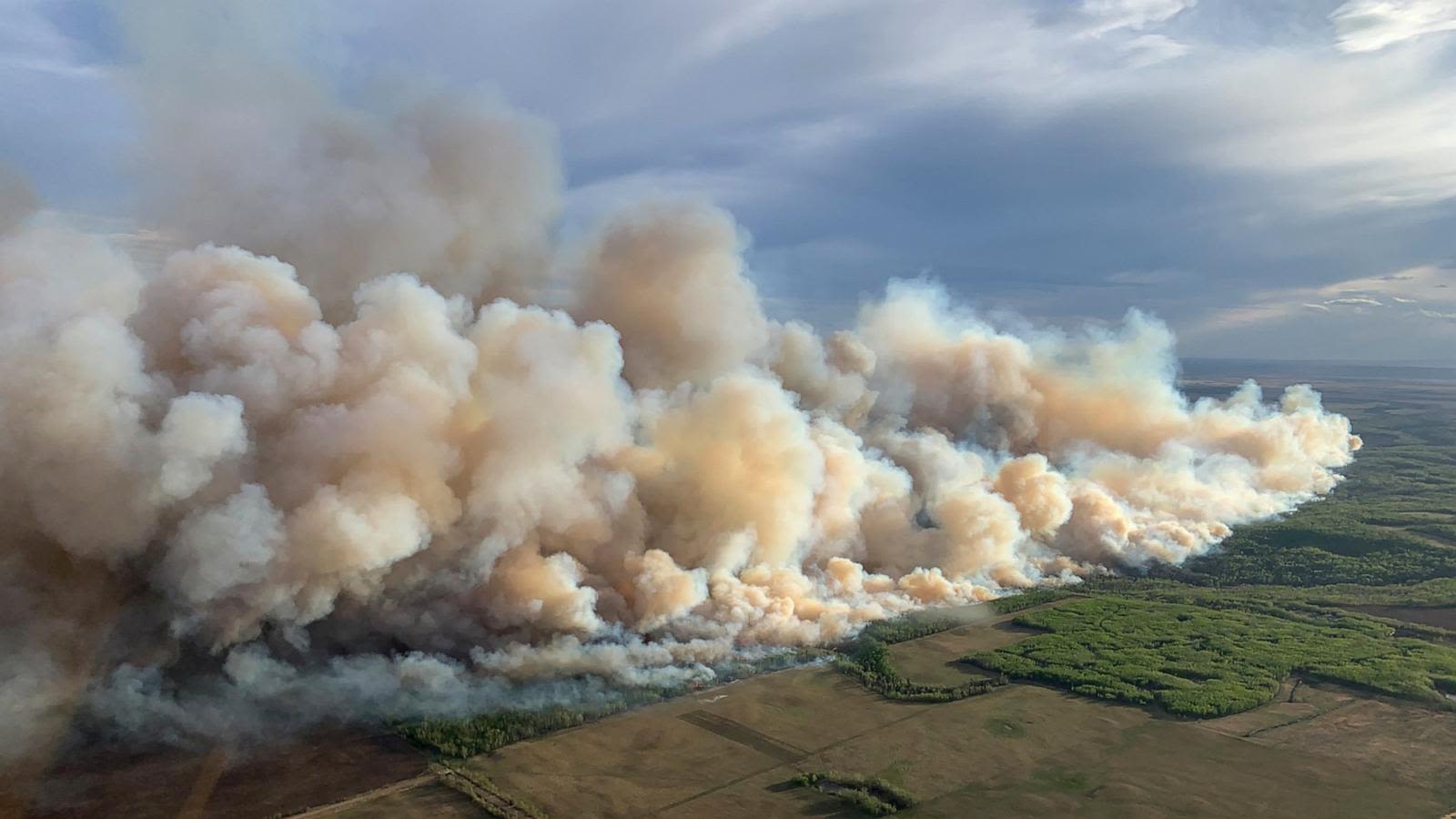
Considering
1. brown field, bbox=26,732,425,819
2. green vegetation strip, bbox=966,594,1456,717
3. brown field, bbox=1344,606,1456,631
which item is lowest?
brown field, bbox=1344,606,1456,631

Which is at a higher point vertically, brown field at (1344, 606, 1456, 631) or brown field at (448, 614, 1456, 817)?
brown field at (448, 614, 1456, 817)

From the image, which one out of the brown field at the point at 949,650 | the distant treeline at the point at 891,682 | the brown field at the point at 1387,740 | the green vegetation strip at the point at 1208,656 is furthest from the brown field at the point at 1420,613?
the distant treeline at the point at 891,682

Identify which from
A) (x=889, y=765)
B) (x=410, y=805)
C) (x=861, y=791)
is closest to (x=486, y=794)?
(x=410, y=805)

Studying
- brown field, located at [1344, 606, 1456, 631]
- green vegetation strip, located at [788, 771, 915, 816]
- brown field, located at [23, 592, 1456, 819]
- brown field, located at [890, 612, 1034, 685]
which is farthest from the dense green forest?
brown field, located at [23, 592, 1456, 819]

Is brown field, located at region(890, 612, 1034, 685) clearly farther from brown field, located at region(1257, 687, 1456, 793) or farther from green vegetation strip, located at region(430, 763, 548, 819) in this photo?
green vegetation strip, located at region(430, 763, 548, 819)

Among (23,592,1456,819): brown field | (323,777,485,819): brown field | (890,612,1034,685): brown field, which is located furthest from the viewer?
(890,612,1034,685): brown field

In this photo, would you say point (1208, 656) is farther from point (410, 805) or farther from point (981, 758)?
point (410, 805)

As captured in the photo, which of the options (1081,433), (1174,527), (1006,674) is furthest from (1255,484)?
(1006,674)
